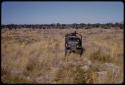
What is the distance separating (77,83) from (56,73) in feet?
4.95

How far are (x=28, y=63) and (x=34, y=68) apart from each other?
393mm

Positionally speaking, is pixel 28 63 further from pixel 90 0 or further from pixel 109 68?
pixel 90 0

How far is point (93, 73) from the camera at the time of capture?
278 inches

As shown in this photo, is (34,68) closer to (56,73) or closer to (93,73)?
(56,73)

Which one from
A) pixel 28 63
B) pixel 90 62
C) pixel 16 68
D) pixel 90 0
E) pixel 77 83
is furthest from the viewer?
pixel 90 62

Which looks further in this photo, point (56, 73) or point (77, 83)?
point (56, 73)

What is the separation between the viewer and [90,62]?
8578 millimetres

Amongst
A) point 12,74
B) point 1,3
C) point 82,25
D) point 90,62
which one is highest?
point 1,3

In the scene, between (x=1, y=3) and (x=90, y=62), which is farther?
(x=90, y=62)

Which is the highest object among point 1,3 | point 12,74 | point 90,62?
point 1,3

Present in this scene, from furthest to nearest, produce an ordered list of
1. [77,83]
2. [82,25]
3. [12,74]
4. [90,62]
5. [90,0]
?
[82,25] → [90,62] → [12,74] → [77,83] → [90,0]

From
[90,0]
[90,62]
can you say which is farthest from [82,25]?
[90,0]

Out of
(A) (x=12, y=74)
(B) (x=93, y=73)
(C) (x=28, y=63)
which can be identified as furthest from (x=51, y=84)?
(C) (x=28, y=63)

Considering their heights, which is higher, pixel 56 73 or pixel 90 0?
pixel 90 0
